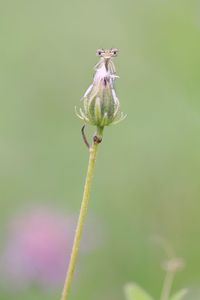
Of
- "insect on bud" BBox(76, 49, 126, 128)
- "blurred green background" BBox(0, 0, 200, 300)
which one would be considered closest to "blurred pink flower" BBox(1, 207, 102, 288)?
"blurred green background" BBox(0, 0, 200, 300)

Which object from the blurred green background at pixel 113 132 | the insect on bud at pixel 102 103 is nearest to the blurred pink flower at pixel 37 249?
the blurred green background at pixel 113 132

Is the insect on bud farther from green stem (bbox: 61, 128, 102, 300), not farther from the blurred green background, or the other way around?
the blurred green background

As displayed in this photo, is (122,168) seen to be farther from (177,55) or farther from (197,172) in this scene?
(177,55)

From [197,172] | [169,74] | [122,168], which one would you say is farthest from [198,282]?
[122,168]

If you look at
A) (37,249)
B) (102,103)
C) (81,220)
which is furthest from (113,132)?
(81,220)

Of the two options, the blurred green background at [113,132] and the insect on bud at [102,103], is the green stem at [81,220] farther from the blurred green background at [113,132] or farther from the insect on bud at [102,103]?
the blurred green background at [113,132]
